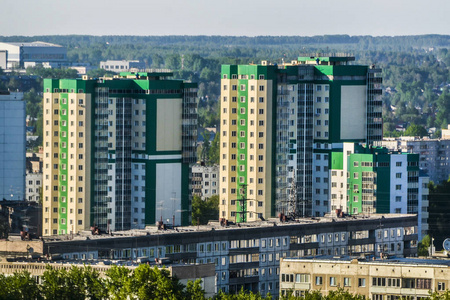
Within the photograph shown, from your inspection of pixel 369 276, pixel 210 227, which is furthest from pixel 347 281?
pixel 210 227

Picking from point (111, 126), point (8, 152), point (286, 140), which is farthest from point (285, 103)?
point (8, 152)

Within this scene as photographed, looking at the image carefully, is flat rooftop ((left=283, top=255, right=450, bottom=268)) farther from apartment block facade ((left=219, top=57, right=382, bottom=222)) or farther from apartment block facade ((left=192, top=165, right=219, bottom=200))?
apartment block facade ((left=192, top=165, right=219, bottom=200))

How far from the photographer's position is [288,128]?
15075 cm

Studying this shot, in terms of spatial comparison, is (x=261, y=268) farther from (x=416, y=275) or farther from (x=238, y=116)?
(x=238, y=116)

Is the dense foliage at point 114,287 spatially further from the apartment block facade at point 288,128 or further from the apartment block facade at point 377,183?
the apartment block facade at point 377,183

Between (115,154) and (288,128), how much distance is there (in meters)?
14.3

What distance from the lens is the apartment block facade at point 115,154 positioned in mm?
148250

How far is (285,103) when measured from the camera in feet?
491

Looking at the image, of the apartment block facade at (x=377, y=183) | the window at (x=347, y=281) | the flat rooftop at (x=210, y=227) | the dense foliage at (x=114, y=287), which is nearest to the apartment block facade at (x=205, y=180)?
the apartment block facade at (x=377, y=183)

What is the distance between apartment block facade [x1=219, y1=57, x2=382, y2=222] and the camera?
147375 millimetres

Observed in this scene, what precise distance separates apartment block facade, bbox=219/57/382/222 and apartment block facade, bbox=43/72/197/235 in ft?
12.9

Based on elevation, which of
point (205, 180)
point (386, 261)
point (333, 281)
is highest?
point (205, 180)

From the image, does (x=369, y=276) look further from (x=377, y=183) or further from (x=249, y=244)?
(x=377, y=183)

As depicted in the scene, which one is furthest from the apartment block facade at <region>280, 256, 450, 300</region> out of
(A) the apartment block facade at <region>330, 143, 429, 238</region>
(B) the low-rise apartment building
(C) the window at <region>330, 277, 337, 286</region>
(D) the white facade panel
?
(D) the white facade panel
